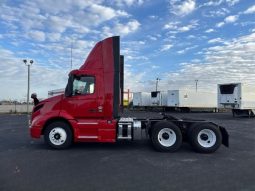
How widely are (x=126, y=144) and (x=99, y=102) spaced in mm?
2236

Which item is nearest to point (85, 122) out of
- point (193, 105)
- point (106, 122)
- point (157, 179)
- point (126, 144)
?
point (106, 122)

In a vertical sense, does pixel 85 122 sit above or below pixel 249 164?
above

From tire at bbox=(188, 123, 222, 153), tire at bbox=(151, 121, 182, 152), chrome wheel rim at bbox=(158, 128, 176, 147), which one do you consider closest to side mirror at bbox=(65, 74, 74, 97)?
tire at bbox=(151, 121, 182, 152)

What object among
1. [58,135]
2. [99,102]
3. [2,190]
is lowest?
[2,190]

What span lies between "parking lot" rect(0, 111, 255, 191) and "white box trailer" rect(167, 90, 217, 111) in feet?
106

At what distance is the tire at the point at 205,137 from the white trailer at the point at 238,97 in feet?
66.6

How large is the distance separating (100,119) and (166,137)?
239 centimetres

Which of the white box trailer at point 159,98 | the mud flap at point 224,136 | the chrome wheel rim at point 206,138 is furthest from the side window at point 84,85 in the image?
the white box trailer at point 159,98

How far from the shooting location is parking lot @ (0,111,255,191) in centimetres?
679

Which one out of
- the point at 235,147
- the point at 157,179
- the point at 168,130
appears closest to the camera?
the point at 157,179

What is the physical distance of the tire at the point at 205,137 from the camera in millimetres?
11000

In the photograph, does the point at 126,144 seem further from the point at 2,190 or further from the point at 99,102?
the point at 2,190

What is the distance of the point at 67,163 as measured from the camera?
29.4 ft

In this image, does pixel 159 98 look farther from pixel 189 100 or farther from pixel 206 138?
pixel 206 138
